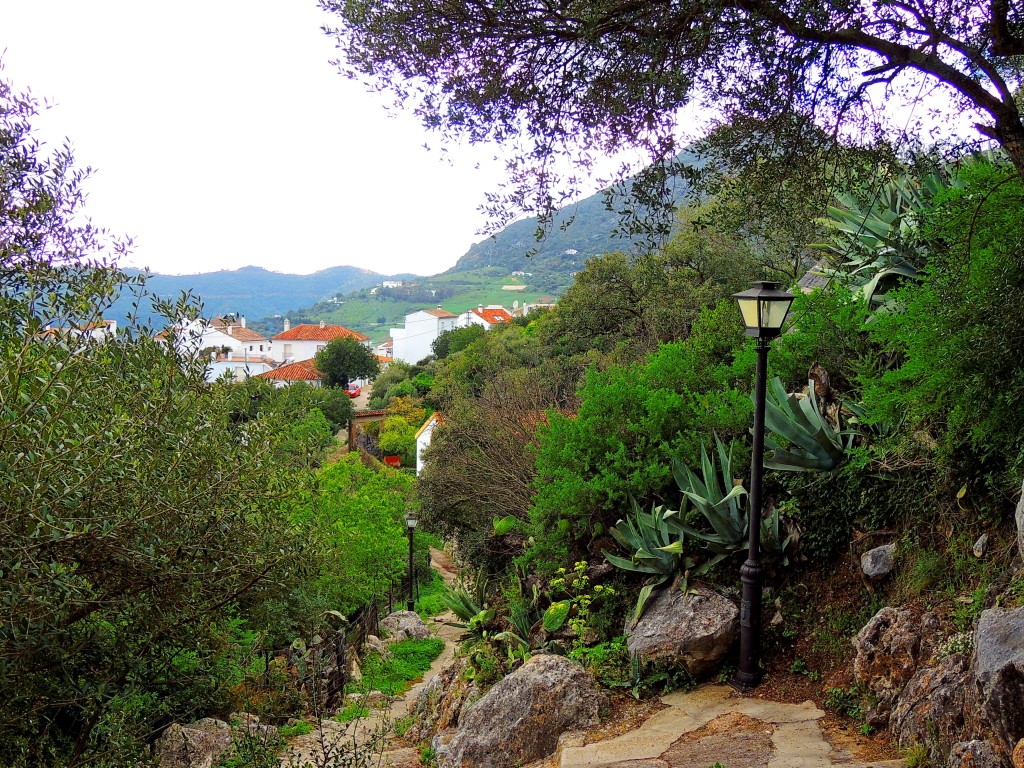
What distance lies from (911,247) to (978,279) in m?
4.19

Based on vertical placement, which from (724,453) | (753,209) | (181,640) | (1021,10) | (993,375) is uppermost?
(1021,10)

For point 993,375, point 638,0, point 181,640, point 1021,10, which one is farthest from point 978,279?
point 181,640

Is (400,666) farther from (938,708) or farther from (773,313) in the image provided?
(938,708)

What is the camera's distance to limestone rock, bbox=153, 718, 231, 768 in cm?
705

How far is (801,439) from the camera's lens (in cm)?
759

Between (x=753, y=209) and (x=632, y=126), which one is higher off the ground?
(x=632, y=126)

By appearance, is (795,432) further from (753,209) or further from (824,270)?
(824,270)

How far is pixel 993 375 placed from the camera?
531 cm

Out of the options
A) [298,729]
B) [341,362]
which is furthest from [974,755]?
[341,362]

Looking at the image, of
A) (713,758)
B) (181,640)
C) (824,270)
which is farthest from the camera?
(824,270)

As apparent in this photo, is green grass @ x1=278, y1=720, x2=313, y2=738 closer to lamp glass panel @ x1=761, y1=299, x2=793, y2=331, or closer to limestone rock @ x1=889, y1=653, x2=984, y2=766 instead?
limestone rock @ x1=889, y1=653, x2=984, y2=766

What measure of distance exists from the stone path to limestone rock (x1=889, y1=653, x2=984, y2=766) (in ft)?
0.82

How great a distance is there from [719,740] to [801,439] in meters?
3.18

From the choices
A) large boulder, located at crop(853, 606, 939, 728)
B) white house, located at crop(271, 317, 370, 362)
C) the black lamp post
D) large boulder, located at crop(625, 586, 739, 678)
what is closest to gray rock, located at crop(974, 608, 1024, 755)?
large boulder, located at crop(853, 606, 939, 728)
